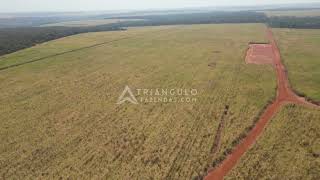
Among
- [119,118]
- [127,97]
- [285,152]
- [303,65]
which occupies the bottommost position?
[303,65]

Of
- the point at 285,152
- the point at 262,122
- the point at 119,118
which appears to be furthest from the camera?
the point at 119,118

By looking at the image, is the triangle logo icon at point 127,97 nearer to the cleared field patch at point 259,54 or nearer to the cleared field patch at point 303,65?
the cleared field patch at point 303,65

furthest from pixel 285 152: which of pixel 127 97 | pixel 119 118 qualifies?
pixel 127 97

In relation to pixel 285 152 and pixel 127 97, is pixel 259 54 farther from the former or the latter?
pixel 285 152

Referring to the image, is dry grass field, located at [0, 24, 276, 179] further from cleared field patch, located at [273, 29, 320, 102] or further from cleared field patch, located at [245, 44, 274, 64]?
cleared field patch, located at [273, 29, 320, 102]

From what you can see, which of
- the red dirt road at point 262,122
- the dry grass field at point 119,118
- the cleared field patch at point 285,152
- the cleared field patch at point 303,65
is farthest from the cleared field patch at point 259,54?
the cleared field patch at point 285,152

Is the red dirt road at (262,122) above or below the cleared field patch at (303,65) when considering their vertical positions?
above
